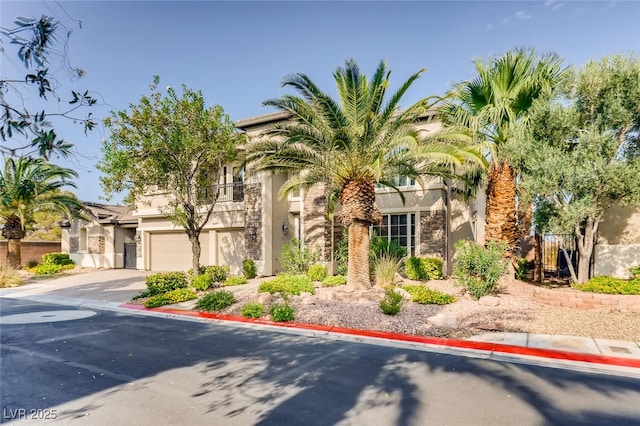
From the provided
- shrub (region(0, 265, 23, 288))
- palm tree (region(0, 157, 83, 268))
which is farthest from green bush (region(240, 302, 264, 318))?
palm tree (region(0, 157, 83, 268))

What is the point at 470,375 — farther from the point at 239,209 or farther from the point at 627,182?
the point at 239,209

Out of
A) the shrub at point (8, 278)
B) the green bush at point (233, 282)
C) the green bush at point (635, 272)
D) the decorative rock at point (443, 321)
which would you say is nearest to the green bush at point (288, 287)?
the green bush at point (233, 282)

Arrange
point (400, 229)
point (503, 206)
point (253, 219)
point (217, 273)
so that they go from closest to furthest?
point (503, 206) → point (217, 273) → point (400, 229) → point (253, 219)

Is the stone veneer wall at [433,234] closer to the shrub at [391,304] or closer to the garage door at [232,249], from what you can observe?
the shrub at [391,304]

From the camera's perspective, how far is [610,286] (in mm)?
10086

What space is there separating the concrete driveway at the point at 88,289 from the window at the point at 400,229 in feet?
38.4

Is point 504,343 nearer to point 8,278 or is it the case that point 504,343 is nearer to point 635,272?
point 635,272

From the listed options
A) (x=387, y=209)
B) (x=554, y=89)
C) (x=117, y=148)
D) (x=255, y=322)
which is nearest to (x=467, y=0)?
(x=554, y=89)

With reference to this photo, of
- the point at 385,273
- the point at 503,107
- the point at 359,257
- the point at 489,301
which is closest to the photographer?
the point at 489,301

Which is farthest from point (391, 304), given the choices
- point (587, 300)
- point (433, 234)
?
point (433, 234)

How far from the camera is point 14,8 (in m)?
3.76

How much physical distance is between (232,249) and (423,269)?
10.8 meters

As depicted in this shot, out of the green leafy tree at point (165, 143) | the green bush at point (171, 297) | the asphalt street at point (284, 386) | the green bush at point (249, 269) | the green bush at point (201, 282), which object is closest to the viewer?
the asphalt street at point (284, 386)

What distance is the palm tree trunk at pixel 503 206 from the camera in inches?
467
